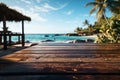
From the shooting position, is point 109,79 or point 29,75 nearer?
point 109,79

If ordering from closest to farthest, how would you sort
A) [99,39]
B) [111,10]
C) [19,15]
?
[19,15] → [99,39] → [111,10]

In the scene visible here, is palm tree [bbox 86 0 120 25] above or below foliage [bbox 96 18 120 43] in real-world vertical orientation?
above

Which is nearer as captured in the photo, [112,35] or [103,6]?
[112,35]

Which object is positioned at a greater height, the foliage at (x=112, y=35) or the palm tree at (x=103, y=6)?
the palm tree at (x=103, y=6)

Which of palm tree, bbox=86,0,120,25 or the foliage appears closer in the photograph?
the foliage

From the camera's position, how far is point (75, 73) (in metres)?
1.23

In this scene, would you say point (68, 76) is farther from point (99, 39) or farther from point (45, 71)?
point (99, 39)

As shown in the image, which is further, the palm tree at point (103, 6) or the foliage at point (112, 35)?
the palm tree at point (103, 6)

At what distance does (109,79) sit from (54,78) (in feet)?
1.10

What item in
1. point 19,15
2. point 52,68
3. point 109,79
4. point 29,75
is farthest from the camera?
point 19,15

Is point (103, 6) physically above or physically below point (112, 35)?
above

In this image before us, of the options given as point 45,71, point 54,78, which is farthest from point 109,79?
point 45,71

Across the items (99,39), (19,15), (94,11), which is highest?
(94,11)

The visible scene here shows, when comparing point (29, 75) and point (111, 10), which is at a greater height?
point (111, 10)
